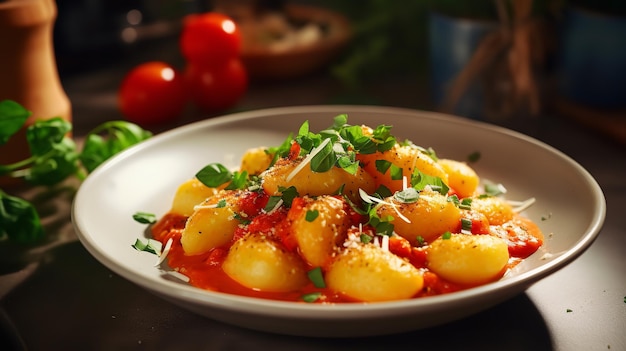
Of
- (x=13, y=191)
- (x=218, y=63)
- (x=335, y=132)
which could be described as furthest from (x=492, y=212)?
(x=218, y=63)

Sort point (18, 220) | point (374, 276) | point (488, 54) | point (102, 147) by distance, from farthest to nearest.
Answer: point (488, 54), point (102, 147), point (18, 220), point (374, 276)

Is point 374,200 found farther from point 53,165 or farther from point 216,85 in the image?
point 216,85

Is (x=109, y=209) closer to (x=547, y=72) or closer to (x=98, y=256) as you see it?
(x=98, y=256)

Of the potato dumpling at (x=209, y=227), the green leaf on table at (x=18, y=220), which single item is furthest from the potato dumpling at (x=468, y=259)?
the green leaf on table at (x=18, y=220)

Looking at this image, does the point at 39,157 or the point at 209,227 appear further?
the point at 39,157

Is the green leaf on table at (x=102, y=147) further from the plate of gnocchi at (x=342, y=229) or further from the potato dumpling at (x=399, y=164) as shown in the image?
the potato dumpling at (x=399, y=164)

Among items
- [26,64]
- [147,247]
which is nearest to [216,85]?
[26,64]

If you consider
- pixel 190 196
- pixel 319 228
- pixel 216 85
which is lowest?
pixel 216 85

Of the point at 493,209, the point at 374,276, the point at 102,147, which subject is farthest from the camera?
the point at 102,147
